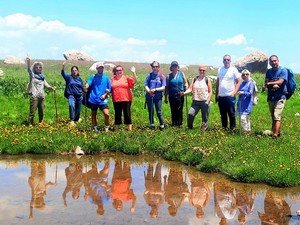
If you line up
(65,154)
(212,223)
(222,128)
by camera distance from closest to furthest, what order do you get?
(212,223), (65,154), (222,128)

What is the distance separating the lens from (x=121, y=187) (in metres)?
10.9

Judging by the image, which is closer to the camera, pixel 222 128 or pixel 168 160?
pixel 168 160

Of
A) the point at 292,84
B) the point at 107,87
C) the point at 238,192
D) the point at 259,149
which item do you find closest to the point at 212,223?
the point at 238,192

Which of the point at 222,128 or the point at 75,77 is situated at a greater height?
the point at 75,77

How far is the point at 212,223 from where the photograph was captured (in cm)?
840

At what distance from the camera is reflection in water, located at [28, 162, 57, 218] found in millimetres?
9234

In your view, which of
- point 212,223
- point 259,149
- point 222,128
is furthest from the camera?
point 222,128

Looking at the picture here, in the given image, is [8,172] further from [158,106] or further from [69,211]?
[158,106]

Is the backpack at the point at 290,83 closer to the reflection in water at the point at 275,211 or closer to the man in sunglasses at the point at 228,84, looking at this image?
the man in sunglasses at the point at 228,84

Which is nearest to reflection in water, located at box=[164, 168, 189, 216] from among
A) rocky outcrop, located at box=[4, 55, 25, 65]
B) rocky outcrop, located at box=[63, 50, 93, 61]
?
rocky outcrop, located at box=[4, 55, 25, 65]

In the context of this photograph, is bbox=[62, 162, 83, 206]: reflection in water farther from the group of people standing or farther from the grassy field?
the group of people standing

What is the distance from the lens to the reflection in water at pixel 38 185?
9.23 meters

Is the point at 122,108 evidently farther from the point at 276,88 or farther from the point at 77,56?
the point at 77,56

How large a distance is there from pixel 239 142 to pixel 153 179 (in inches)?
155
